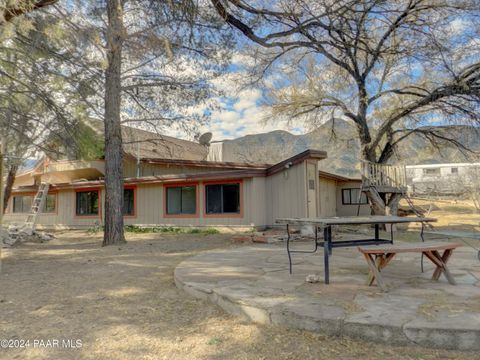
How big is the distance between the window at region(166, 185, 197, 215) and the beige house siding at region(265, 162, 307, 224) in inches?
121

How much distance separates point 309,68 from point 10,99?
36.0 feet

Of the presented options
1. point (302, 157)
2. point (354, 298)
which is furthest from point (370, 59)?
point (354, 298)

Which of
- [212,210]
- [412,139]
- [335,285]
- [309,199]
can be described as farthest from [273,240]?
[412,139]

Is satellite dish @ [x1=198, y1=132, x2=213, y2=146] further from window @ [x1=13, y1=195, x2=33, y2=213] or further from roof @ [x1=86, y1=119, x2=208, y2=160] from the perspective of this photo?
window @ [x1=13, y1=195, x2=33, y2=213]

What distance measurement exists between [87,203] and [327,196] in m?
12.2

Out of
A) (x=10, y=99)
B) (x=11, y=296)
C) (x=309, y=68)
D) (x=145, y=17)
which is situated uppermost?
(x=309, y=68)

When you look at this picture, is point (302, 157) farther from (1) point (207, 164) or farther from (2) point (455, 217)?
(2) point (455, 217)

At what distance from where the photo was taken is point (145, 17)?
23.8 ft

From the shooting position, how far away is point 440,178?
3731 cm

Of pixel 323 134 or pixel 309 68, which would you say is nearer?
pixel 309 68

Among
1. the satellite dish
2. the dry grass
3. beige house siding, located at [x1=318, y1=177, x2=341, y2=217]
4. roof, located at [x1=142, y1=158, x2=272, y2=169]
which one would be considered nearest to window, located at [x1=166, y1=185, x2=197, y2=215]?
roof, located at [x1=142, y1=158, x2=272, y2=169]

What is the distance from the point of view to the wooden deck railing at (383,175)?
13445 millimetres

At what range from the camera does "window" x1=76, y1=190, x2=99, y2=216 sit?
17.0m

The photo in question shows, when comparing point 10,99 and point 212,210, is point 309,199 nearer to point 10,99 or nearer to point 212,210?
point 212,210
